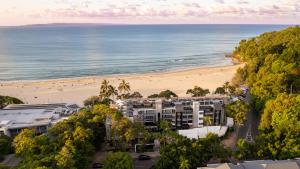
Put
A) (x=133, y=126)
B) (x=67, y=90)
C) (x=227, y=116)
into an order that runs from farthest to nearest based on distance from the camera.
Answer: (x=67, y=90), (x=227, y=116), (x=133, y=126)

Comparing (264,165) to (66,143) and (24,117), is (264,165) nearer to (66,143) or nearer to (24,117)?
(66,143)

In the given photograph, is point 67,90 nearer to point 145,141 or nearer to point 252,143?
point 145,141

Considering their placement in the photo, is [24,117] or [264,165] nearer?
[264,165]

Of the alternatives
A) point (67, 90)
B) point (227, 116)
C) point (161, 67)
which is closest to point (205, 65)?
point (161, 67)

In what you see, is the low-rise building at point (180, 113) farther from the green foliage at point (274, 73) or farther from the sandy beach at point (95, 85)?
the sandy beach at point (95, 85)

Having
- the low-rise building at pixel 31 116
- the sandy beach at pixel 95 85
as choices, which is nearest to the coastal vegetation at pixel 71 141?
the low-rise building at pixel 31 116

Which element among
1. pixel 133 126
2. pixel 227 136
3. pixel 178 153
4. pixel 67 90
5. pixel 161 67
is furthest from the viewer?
pixel 161 67

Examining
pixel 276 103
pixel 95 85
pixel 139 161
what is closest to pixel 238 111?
pixel 276 103
